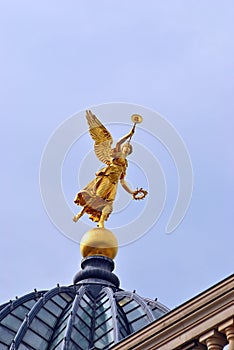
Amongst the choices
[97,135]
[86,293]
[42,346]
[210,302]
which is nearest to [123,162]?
[97,135]

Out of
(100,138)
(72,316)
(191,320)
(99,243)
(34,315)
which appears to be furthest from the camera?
(100,138)

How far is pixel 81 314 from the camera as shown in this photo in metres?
48.3

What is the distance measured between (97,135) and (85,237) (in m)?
4.46

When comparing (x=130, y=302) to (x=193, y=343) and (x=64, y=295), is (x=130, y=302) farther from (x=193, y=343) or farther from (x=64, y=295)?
(x=193, y=343)

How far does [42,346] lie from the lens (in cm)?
4597

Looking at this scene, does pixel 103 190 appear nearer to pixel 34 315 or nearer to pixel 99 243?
pixel 99 243

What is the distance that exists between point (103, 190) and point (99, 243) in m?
2.46

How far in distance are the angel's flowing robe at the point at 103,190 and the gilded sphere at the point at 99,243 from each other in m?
1.16

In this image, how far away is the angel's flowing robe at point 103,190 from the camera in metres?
51.6

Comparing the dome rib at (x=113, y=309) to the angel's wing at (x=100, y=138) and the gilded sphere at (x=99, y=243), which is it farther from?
the angel's wing at (x=100, y=138)

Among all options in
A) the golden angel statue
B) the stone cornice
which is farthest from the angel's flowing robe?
the stone cornice

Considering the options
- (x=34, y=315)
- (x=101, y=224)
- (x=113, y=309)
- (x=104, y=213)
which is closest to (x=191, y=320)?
(x=34, y=315)

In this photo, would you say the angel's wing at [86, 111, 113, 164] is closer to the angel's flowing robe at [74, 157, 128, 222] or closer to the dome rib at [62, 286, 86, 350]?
the angel's flowing robe at [74, 157, 128, 222]

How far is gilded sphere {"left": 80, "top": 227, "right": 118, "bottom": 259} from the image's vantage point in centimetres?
5066
